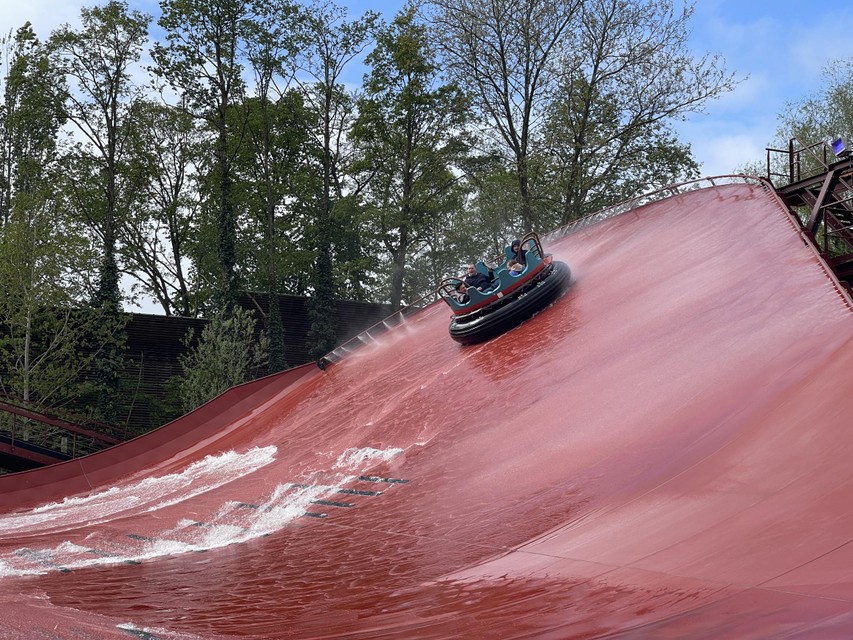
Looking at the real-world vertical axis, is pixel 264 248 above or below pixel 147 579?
above

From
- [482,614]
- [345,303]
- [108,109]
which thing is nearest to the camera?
[482,614]

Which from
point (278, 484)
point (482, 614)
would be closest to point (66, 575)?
point (278, 484)

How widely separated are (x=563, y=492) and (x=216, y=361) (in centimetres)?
1784

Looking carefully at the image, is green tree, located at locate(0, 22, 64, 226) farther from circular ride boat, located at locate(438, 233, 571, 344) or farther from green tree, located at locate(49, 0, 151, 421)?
circular ride boat, located at locate(438, 233, 571, 344)

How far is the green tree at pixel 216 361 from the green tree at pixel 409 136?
7.06m

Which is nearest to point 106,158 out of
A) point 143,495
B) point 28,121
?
point 28,121

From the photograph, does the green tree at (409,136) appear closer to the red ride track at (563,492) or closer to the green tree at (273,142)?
the green tree at (273,142)

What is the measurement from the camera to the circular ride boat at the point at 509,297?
11656mm

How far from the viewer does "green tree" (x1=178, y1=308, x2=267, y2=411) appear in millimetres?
23141

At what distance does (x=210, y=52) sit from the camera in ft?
93.2

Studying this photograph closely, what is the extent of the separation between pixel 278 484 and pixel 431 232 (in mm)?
24363

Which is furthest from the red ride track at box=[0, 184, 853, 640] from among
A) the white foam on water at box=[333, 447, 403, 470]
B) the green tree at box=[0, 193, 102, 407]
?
the green tree at box=[0, 193, 102, 407]

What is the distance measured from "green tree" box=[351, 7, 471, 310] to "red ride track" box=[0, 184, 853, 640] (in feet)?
56.0

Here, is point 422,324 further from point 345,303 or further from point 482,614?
point 345,303
